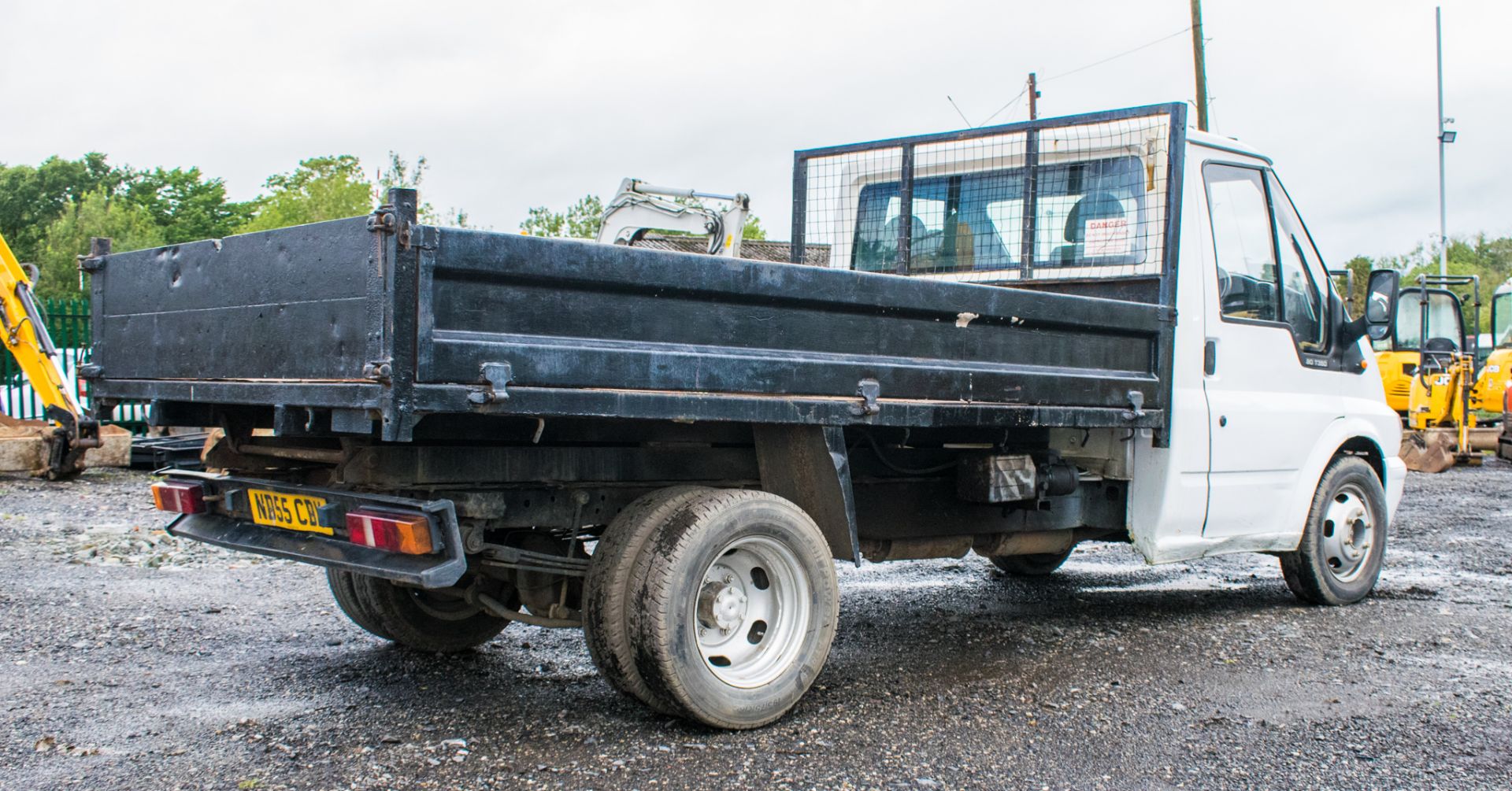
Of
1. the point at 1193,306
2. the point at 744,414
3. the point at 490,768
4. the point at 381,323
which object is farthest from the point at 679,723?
the point at 1193,306

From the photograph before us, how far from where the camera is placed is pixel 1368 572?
Result: 6.52m

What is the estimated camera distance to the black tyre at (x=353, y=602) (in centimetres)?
492

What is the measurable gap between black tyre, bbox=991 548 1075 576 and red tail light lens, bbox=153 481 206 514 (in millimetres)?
4631

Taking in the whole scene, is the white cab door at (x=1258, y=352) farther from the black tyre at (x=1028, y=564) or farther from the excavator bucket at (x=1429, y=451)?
the excavator bucket at (x=1429, y=451)

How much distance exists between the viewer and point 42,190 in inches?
2242

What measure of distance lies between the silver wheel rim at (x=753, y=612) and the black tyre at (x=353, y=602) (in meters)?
1.63

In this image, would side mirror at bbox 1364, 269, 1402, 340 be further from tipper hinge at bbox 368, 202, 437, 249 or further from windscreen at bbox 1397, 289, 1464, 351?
windscreen at bbox 1397, 289, 1464, 351

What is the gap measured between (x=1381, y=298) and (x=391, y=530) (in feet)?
16.1

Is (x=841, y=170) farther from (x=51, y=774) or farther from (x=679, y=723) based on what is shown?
(x=51, y=774)

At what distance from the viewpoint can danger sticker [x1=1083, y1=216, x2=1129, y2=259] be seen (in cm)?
552

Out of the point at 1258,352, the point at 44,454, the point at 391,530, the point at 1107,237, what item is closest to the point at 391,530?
the point at 391,530

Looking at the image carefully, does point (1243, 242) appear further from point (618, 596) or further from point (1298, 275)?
point (618, 596)

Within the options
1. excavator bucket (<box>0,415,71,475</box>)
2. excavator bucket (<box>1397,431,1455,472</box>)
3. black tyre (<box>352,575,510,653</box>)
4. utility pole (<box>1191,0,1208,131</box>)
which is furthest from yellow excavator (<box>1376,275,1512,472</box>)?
excavator bucket (<box>0,415,71,475</box>)

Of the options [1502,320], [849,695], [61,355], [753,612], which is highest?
[1502,320]
